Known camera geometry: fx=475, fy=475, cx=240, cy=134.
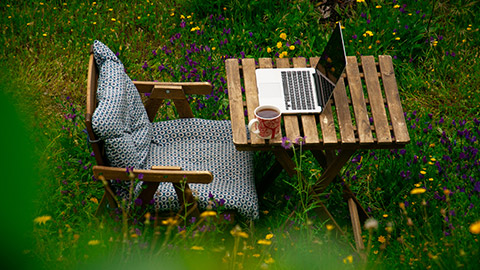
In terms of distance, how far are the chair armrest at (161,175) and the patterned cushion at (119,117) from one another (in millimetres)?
131

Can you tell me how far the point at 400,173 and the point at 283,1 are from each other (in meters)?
2.33

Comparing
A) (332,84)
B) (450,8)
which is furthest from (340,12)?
(332,84)

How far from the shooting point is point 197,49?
4.20m

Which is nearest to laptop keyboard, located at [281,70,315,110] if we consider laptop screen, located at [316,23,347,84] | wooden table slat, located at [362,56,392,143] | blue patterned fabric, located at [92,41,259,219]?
laptop screen, located at [316,23,347,84]

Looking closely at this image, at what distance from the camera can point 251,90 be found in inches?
112

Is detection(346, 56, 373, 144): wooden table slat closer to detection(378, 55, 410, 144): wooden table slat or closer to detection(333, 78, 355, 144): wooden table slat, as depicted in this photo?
detection(333, 78, 355, 144): wooden table slat

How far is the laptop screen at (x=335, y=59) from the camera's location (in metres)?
2.51

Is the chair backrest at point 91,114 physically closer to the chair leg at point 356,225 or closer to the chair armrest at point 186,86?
the chair armrest at point 186,86

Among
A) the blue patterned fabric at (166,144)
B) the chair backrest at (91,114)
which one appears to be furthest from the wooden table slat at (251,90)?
the chair backrest at (91,114)

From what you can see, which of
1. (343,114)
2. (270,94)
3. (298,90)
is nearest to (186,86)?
(270,94)

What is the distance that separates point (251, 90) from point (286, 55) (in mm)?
1356

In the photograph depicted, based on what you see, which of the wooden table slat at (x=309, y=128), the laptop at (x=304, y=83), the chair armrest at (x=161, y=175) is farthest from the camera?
the laptop at (x=304, y=83)

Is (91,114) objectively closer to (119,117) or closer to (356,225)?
(119,117)

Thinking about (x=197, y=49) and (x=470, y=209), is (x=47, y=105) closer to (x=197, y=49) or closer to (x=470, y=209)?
(x=197, y=49)
